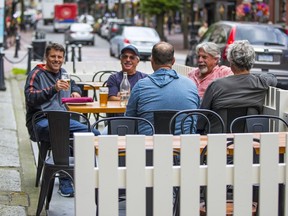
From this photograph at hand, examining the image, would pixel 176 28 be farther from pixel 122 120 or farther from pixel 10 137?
pixel 122 120

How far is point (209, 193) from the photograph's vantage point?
5.01 metres

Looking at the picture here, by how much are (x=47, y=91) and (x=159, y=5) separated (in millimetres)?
39126

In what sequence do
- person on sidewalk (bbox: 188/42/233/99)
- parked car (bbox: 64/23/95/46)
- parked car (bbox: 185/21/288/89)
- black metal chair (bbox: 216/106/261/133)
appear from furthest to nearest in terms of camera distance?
parked car (bbox: 64/23/95/46)
parked car (bbox: 185/21/288/89)
person on sidewalk (bbox: 188/42/233/99)
black metal chair (bbox: 216/106/261/133)

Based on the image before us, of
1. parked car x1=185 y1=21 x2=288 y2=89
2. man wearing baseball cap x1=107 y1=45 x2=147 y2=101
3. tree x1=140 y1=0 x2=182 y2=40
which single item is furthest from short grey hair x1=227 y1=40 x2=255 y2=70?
tree x1=140 y1=0 x2=182 y2=40

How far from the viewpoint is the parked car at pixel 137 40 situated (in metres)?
31.7

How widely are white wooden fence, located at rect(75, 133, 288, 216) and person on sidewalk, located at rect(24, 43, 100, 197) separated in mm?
2664

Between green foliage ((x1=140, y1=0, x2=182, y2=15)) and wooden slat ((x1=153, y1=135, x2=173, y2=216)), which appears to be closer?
wooden slat ((x1=153, y1=135, x2=173, y2=216))

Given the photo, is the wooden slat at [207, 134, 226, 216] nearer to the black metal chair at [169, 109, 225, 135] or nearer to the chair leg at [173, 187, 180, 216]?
the chair leg at [173, 187, 180, 216]

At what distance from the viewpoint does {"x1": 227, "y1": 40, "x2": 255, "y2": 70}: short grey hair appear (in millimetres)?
7453

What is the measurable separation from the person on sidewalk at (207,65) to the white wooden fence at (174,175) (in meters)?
3.69

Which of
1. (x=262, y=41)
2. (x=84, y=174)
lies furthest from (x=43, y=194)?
(x=262, y=41)

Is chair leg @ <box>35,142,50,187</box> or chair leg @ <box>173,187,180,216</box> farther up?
chair leg @ <box>173,187,180,216</box>

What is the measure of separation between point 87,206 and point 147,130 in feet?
6.14

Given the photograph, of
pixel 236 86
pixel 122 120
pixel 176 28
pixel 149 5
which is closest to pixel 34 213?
pixel 122 120
